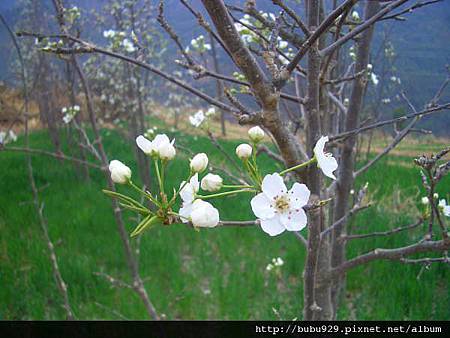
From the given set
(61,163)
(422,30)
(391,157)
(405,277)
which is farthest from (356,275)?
(61,163)

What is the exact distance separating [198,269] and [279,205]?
260 centimetres

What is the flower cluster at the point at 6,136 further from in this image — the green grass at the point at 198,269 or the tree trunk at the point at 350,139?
the tree trunk at the point at 350,139

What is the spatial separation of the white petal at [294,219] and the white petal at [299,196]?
23mm

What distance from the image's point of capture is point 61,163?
581cm

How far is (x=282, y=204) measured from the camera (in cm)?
94

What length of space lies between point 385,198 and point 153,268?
186 cm

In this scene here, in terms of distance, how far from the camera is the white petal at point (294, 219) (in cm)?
92

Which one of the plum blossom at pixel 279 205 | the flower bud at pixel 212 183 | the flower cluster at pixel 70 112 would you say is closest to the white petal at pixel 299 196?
the plum blossom at pixel 279 205

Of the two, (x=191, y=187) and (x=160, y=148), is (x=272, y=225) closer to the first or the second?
(x=191, y=187)

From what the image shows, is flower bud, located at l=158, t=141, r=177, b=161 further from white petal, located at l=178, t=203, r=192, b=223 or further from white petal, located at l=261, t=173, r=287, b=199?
white petal, located at l=261, t=173, r=287, b=199

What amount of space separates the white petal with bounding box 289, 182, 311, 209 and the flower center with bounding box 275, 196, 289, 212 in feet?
0.09

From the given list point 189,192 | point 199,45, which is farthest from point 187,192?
point 199,45

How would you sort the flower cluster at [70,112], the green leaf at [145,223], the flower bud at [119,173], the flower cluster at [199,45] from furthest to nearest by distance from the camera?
the flower cluster at [70,112], the flower cluster at [199,45], the flower bud at [119,173], the green leaf at [145,223]
